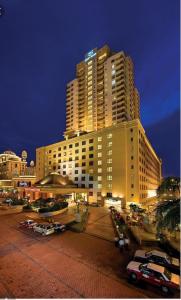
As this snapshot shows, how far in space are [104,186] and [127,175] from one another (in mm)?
9709

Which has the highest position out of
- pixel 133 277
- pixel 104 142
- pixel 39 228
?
pixel 104 142

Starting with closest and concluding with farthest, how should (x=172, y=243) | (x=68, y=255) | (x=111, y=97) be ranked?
1. (x=68, y=255)
2. (x=172, y=243)
3. (x=111, y=97)

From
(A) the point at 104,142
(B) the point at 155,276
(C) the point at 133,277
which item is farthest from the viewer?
(A) the point at 104,142

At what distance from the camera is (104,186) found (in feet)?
197

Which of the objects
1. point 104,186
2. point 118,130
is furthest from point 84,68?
point 104,186

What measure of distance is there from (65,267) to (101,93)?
87165mm

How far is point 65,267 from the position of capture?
16016 mm

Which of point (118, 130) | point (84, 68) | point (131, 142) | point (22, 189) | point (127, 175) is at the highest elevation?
point (84, 68)

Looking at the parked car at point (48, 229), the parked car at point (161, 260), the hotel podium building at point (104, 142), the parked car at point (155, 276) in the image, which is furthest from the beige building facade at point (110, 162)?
the parked car at point (155, 276)

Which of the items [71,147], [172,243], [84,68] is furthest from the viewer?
[84,68]

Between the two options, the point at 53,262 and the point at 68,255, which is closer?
the point at 53,262

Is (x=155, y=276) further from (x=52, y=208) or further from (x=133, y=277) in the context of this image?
(x=52, y=208)

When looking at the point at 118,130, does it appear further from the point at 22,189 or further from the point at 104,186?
the point at 22,189

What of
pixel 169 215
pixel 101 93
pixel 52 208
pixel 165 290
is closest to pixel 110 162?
pixel 52 208
